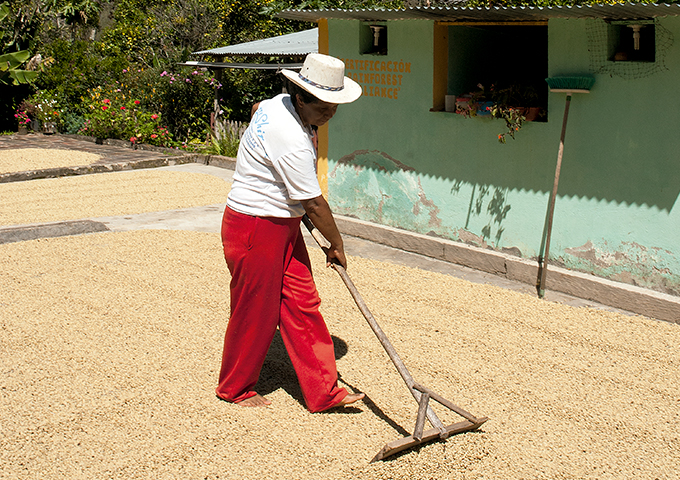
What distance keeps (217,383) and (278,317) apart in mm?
687

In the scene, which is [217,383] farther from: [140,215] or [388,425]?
[140,215]

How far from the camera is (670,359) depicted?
4621 millimetres

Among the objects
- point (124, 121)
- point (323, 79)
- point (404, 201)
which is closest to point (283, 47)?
point (124, 121)

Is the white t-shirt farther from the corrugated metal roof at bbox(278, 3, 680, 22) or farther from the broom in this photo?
the broom

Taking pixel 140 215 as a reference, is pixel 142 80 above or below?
above

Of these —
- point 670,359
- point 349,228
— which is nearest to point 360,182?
point 349,228

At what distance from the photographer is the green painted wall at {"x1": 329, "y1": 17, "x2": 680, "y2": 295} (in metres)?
5.54

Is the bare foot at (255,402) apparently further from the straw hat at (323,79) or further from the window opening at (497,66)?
the window opening at (497,66)

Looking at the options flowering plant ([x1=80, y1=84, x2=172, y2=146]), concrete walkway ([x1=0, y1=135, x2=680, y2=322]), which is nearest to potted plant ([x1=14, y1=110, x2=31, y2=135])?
flowering plant ([x1=80, y1=84, x2=172, y2=146])

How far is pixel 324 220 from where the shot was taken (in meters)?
3.63

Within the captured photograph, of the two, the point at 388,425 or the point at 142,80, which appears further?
the point at 142,80

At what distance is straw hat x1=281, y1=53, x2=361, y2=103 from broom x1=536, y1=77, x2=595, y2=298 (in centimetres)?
287

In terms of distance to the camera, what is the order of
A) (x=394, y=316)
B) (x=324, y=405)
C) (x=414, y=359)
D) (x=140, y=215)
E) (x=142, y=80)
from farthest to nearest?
(x=142, y=80), (x=140, y=215), (x=394, y=316), (x=414, y=359), (x=324, y=405)

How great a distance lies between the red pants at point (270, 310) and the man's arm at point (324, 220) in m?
0.19
